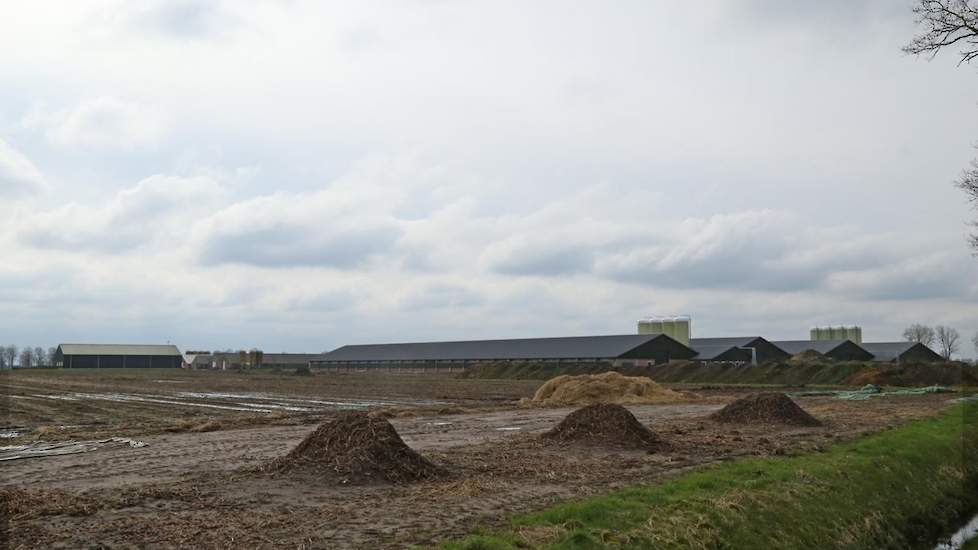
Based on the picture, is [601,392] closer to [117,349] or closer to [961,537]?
[961,537]

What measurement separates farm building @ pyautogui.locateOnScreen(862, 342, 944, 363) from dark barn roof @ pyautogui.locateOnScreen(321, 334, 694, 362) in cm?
3888

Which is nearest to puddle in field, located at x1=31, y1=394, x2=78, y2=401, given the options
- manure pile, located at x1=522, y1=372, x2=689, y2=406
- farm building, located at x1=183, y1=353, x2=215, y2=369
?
manure pile, located at x1=522, y1=372, x2=689, y2=406

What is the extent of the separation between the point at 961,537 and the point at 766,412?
36.4 ft

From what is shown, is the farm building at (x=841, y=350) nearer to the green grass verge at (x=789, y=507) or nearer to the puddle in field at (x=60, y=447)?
the green grass verge at (x=789, y=507)

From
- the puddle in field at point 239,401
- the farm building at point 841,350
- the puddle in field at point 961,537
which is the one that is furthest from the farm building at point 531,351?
the puddle in field at point 961,537

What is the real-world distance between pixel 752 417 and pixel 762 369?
60.8 metres

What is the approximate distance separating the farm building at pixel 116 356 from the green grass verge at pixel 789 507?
5883 inches

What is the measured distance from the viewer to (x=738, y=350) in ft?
379

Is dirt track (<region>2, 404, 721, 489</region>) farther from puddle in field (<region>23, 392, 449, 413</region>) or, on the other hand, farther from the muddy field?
puddle in field (<region>23, 392, 449, 413</region>)

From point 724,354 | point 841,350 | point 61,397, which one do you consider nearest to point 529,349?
point 724,354

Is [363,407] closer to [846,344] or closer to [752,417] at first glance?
[752,417]

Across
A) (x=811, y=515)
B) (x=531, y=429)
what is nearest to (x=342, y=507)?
(x=811, y=515)

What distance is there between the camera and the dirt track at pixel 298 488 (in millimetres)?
10414

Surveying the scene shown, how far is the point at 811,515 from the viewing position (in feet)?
48.1
